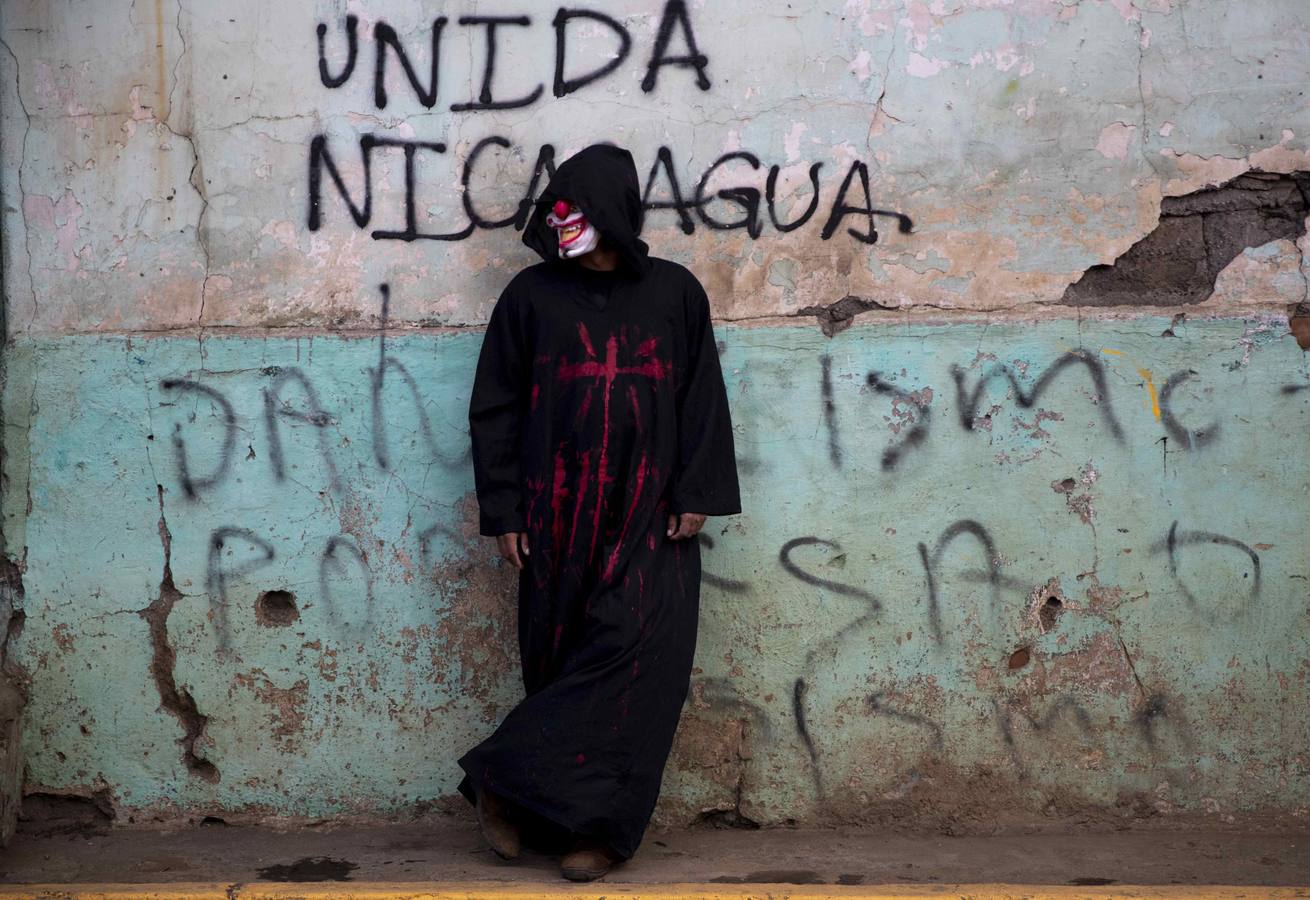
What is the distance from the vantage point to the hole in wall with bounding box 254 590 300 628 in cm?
383

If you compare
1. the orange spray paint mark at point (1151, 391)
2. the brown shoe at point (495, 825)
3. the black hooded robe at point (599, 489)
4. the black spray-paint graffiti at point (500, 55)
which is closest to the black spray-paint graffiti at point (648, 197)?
the black spray-paint graffiti at point (500, 55)

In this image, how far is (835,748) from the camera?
12.4 ft

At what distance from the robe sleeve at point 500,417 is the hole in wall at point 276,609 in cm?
73

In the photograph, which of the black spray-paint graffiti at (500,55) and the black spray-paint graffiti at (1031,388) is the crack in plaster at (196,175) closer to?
the black spray-paint graffiti at (500,55)

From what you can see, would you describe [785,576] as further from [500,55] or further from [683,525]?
[500,55]

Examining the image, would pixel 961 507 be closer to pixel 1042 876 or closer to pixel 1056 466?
pixel 1056 466

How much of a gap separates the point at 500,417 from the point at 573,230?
0.54 metres

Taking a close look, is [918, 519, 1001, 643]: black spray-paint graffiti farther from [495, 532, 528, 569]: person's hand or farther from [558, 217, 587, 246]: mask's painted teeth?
[558, 217, 587, 246]: mask's painted teeth

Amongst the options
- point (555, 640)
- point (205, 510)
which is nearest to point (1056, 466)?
point (555, 640)

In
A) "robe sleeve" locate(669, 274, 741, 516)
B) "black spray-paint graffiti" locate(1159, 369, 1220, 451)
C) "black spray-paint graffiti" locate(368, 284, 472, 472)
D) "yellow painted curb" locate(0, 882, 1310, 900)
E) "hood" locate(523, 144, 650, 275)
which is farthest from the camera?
"black spray-paint graffiti" locate(368, 284, 472, 472)

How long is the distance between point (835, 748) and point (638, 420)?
1166mm

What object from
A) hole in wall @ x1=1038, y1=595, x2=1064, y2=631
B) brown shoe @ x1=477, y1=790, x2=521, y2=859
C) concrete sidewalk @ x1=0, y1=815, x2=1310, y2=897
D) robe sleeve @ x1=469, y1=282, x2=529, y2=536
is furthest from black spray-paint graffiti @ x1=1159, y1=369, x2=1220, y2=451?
brown shoe @ x1=477, y1=790, x2=521, y2=859

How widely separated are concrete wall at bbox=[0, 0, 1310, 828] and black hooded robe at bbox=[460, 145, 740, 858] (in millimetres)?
293

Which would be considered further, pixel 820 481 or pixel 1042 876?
pixel 820 481
